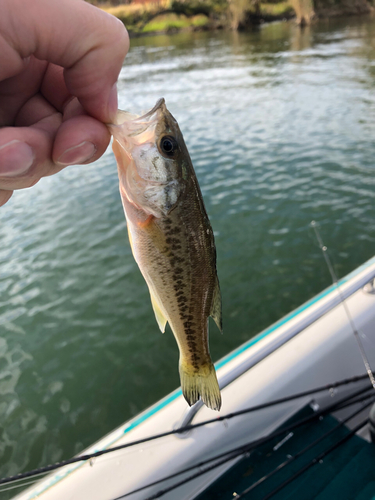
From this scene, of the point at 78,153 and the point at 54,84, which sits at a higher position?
the point at 54,84

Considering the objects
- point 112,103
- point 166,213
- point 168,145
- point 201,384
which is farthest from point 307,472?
point 112,103

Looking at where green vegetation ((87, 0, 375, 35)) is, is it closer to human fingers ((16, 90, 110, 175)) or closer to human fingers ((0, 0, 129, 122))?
human fingers ((0, 0, 129, 122))

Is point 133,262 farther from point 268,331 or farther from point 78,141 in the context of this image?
point 78,141

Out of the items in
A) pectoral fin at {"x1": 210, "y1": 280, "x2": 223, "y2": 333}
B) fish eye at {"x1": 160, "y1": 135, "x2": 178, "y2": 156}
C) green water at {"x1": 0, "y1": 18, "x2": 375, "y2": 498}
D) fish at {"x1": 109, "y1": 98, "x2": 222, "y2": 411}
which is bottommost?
green water at {"x1": 0, "y1": 18, "x2": 375, "y2": 498}

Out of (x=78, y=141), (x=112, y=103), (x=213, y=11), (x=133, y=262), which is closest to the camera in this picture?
(x=78, y=141)

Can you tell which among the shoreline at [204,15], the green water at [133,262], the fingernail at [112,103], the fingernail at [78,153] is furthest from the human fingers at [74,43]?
the shoreline at [204,15]

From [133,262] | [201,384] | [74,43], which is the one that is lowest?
[133,262]

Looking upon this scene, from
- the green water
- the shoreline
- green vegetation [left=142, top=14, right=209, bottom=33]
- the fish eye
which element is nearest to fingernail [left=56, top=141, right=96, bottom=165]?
the fish eye
